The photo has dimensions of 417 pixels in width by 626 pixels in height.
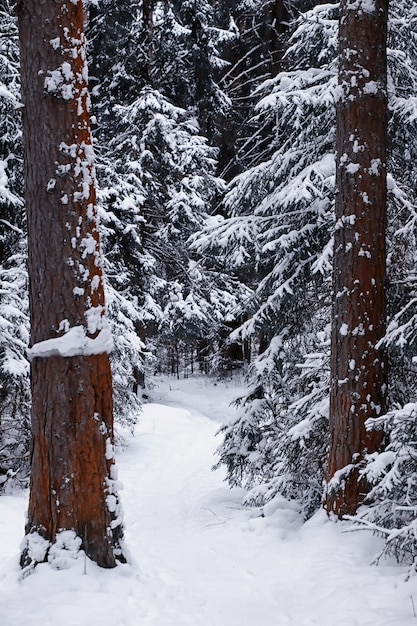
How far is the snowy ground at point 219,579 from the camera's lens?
3.88 metres

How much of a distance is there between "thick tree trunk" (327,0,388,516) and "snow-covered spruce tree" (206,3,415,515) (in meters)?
0.43

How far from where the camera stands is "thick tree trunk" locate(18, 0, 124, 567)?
171 inches

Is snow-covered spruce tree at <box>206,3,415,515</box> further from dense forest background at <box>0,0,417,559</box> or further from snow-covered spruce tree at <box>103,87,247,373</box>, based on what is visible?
snow-covered spruce tree at <box>103,87,247,373</box>

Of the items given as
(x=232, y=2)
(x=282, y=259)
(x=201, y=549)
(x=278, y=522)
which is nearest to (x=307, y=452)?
(x=278, y=522)

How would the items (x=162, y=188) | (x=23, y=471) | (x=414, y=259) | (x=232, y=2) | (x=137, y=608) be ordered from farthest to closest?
(x=162, y=188), (x=232, y=2), (x=23, y=471), (x=414, y=259), (x=137, y=608)

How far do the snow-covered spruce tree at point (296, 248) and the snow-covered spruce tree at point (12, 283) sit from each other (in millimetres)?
3424

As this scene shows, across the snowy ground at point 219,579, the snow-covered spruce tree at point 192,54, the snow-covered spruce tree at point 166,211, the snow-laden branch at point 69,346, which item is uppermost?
the snow-covered spruce tree at point 192,54

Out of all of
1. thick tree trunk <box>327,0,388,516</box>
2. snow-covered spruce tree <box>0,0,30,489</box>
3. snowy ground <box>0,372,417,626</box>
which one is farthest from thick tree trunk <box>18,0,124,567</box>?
snow-covered spruce tree <box>0,0,30,489</box>

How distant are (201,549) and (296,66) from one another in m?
6.36

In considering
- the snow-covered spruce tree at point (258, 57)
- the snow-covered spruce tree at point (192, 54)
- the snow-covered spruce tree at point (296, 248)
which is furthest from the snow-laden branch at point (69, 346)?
the snow-covered spruce tree at point (192, 54)

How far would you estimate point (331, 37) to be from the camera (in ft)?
22.2

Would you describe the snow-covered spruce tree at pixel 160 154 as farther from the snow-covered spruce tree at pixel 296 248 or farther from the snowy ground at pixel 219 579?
the snowy ground at pixel 219 579

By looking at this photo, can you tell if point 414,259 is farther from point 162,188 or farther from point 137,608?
point 162,188

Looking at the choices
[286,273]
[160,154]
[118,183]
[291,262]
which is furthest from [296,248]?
[160,154]
